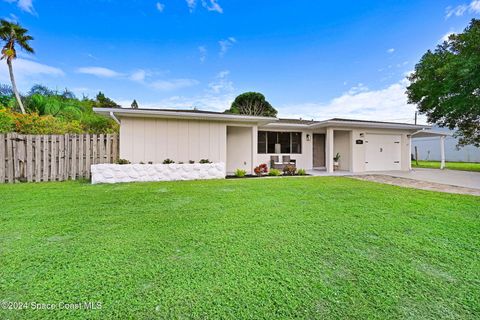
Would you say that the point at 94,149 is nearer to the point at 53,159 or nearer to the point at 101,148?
the point at 101,148

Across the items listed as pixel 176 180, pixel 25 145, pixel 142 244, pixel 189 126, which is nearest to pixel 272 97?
pixel 189 126

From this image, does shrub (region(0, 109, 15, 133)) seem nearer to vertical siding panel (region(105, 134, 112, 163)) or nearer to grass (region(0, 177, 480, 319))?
vertical siding panel (region(105, 134, 112, 163))

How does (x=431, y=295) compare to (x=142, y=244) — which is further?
(x=142, y=244)

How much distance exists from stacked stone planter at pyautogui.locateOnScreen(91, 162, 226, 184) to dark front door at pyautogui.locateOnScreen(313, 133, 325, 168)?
6599 millimetres

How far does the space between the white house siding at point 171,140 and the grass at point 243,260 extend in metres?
3.96

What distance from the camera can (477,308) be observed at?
1.63 meters

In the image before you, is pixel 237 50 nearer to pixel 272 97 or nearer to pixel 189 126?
pixel 189 126

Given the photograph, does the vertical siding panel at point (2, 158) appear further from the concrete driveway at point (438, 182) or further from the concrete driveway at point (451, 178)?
the concrete driveway at point (451, 178)

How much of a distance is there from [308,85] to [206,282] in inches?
620

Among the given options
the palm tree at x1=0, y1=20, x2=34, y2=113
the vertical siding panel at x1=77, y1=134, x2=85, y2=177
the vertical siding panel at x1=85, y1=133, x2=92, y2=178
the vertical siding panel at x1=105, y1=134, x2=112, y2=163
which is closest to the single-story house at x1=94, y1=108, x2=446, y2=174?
the vertical siding panel at x1=105, y1=134, x2=112, y2=163

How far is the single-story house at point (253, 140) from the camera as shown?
27.2ft

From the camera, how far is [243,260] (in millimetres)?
2318

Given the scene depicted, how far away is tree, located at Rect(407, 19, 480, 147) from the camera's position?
8.36m

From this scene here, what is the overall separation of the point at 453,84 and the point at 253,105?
61.3 feet
